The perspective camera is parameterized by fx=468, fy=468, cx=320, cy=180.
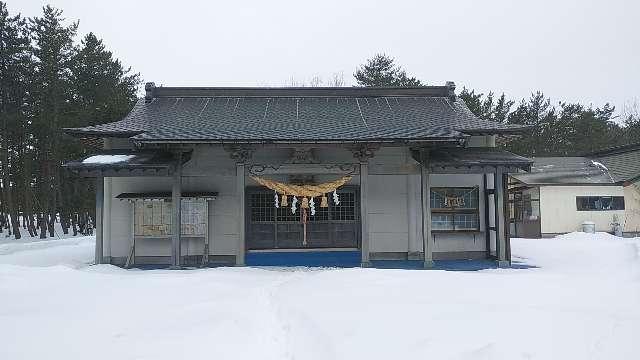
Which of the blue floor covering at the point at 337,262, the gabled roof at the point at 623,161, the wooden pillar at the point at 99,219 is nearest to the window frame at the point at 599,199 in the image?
the gabled roof at the point at 623,161

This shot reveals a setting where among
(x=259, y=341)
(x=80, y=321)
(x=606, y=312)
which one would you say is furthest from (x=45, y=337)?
(x=606, y=312)

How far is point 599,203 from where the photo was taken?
80.0 feet

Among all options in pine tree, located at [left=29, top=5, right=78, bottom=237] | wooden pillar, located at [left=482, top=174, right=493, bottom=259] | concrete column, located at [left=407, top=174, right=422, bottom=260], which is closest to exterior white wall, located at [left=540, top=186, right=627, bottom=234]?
wooden pillar, located at [left=482, top=174, right=493, bottom=259]

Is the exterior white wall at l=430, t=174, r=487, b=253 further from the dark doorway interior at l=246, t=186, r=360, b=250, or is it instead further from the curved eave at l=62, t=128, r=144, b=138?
the curved eave at l=62, t=128, r=144, b=138

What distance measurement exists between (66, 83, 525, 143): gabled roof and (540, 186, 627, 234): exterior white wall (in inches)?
457

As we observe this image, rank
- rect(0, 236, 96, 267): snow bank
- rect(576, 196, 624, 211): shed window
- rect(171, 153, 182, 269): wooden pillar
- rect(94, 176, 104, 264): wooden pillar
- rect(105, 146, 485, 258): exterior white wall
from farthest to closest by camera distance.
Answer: rect(576, 196, 624, 211): shed window, rect(0, 236, 96, 267): snow bank, rect(105, 146, 485, 258): exterior white wall, rect(94, 176, 104, 264): wooden pillar, rect(171, 153, 182, 269): wooden pillar

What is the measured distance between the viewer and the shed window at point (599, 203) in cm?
2430

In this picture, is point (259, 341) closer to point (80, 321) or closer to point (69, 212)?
point (80, 321)

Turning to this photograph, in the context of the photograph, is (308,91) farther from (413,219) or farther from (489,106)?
(489,106)

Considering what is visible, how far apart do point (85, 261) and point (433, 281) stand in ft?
34.0

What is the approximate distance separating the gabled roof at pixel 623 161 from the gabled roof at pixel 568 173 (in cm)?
38

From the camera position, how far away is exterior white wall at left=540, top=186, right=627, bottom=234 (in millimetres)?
24188

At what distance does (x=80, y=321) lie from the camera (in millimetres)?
5668

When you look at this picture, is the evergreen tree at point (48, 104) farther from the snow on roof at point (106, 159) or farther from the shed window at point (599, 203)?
the shed window at point (599, 203)
